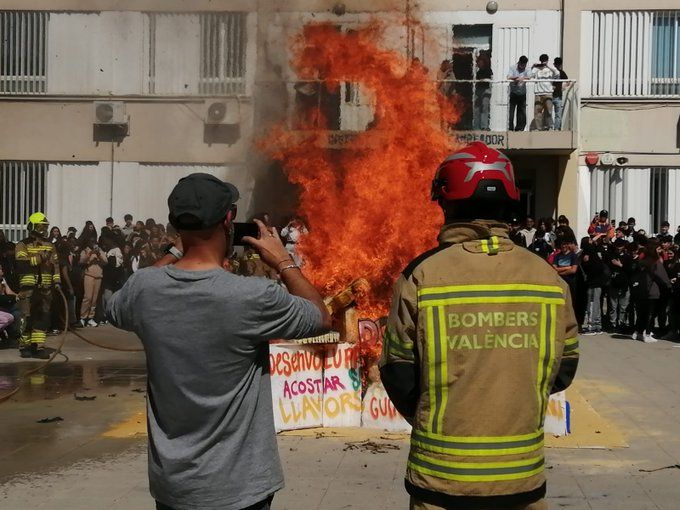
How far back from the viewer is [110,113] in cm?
2078

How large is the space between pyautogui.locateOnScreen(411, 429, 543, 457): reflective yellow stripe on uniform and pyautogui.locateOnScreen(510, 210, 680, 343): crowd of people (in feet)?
41.3

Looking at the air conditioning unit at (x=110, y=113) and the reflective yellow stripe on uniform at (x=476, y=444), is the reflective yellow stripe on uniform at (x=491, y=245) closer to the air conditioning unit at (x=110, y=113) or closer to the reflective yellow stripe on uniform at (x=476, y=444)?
the reflective yellow stripe on uniform at (x=476, y=444)

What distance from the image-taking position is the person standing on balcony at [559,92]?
20875 millimetres

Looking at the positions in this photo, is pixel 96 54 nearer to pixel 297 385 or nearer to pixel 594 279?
pixel 594 279

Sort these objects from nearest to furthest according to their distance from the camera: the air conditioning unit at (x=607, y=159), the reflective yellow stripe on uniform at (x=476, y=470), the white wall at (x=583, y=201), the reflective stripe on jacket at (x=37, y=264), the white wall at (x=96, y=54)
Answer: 1. the reflective yellow stripe on uniform at (x=476, y=470)
2. the reflective stripe on jacket at (x=37, y=264)
3. the white wall at (x=96, y=54)
4. the air conditioning unit at (x=607, y=159)
5. the white wall at (x=583, y=201)

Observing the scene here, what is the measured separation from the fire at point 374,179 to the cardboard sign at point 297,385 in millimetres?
1446

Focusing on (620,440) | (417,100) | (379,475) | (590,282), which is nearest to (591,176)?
(590,282)

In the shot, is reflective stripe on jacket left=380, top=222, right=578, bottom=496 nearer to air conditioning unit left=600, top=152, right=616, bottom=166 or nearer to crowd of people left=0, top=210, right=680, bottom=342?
crowd of people left=0, top=210, right=680, bottom=342

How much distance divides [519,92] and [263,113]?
5633 mm

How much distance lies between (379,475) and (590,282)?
10.7 metres

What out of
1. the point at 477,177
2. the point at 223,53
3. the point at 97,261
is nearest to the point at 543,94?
the point at 223,53

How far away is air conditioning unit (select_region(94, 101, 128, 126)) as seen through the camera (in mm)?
20672

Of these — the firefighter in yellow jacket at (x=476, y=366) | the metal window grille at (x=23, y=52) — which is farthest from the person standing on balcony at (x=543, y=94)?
the firefighter in yellow jacket at (x=476, y=366)

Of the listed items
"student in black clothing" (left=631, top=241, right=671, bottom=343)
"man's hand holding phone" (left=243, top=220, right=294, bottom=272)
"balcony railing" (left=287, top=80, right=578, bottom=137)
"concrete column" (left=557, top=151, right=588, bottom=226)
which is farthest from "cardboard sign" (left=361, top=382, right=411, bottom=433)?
"concrete column" (left=557, top=151, right=588, bottom=226)
